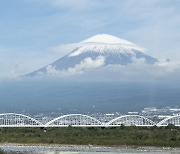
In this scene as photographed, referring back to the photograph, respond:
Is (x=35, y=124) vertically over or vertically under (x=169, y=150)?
over

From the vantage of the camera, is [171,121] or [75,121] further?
[75,121]

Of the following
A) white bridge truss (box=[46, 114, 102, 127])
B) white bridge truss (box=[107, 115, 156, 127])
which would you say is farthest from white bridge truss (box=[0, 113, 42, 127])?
white bridge truss (box=[107, 115, 156, 127])

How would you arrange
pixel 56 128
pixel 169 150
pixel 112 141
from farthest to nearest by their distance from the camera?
1. pixel 56 128
2. pixel 112 141
3. pixel 169 150

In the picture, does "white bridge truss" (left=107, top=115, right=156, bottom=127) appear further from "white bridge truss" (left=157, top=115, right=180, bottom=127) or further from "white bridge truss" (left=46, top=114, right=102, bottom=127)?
"white bridge truss" (left=46, top=114, right=102, bottom=127)

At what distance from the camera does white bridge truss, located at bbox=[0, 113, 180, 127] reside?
231 ft

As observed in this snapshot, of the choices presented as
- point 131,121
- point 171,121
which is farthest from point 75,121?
point 171,121

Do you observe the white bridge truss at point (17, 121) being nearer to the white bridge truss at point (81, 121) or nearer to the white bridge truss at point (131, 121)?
the white bridge truss at point (81, 121)

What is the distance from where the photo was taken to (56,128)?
6794 centimetres

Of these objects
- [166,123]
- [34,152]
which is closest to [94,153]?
[34,152]

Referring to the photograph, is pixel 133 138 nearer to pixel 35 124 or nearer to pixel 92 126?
pixel 92 126

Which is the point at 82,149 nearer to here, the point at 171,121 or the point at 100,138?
the point at 100,138

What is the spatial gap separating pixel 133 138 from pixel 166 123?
20.0 meters

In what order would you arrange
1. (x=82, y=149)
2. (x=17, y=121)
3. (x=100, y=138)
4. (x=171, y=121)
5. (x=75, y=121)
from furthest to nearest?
(x=75, y=121)
(x=17, y=121)
(x=171, y=121)
(x=100, y=138)
(x=82, y=149)

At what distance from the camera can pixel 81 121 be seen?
7306 centimetres
